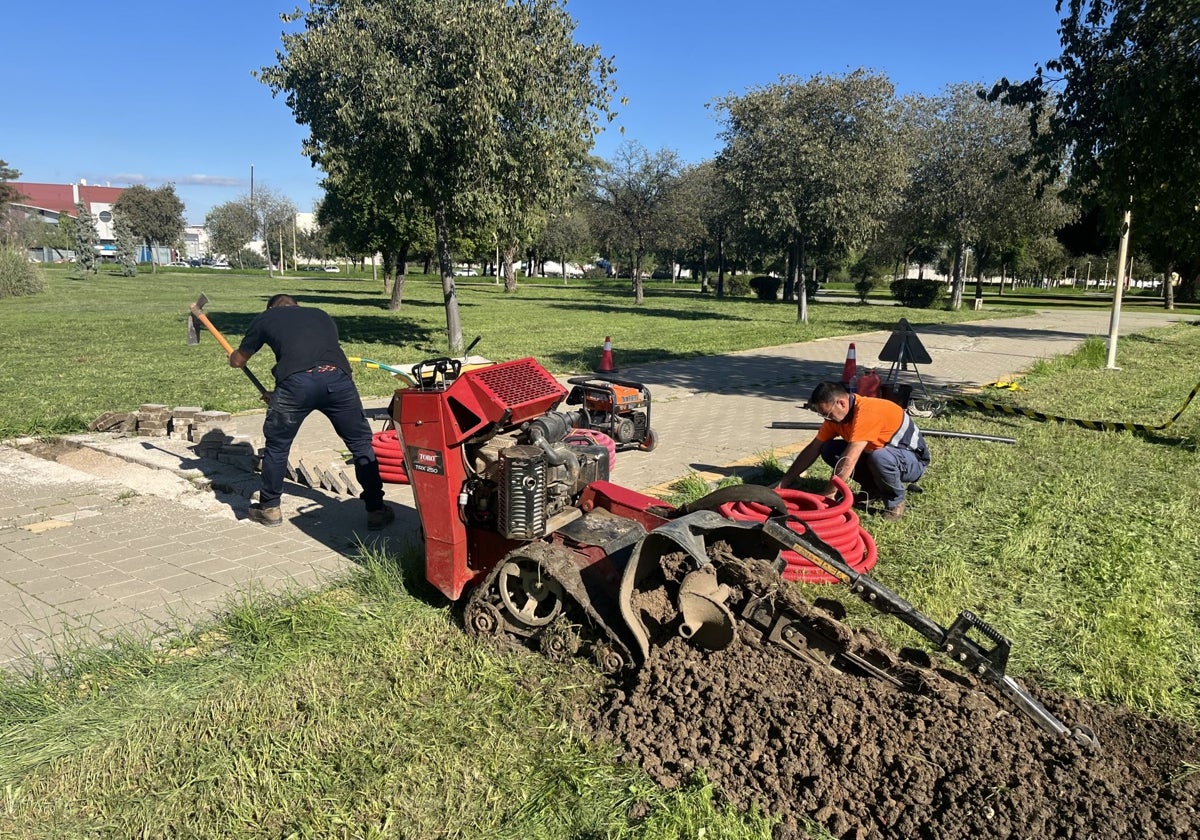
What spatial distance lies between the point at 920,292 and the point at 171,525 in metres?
40.2

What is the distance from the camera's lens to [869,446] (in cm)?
577

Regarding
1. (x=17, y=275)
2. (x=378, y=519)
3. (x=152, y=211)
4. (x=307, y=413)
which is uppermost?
(x=152, y=211)

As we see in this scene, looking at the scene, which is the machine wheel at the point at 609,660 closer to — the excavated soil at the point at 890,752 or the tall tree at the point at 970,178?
the excavated soil at the point at 890,752

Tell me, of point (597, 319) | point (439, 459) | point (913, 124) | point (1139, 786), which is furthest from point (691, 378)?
point (913, 124)

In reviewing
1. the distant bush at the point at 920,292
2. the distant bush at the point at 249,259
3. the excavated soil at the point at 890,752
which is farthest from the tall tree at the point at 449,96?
the distant bush at the point at 249,259

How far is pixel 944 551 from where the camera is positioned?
5.13 metres

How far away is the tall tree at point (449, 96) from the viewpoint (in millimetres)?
13867

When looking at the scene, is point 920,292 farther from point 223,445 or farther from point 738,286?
point 223,445

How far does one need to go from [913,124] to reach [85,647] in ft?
115

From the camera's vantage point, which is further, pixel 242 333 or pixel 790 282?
pixel 790 282

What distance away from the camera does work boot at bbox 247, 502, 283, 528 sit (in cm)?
568

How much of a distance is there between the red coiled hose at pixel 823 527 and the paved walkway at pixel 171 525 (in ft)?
6.39

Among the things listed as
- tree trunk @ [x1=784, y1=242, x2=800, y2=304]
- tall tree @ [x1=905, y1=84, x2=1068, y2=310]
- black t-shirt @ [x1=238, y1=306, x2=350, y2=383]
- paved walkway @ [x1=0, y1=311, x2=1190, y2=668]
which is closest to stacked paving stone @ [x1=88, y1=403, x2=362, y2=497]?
paved walkway @ [x1=0, y1=311, x2=1190, y2=668]

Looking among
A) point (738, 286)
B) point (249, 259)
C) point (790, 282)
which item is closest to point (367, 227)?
point (790, 282)
